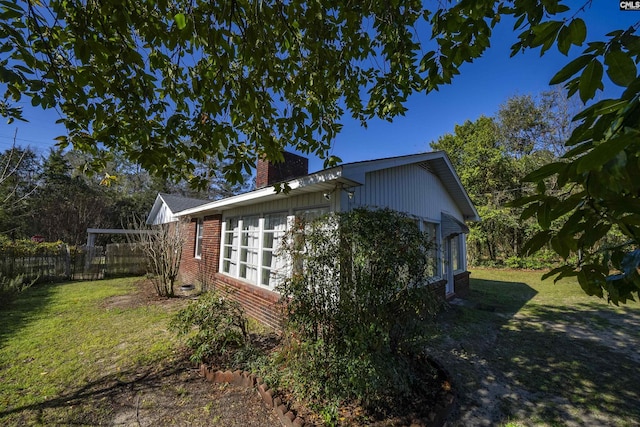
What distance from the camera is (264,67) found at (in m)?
3.13

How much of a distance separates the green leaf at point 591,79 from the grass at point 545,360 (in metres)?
3.67

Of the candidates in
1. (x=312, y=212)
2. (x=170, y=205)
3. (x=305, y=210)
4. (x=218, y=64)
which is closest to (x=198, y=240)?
(x=170, y=205)

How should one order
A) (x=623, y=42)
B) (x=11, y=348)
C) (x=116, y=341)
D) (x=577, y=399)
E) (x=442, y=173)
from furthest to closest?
(x=442, y=173), (x=116, y=341), (x=11, y=348), (x=577, y=399), (x=623, y=42)

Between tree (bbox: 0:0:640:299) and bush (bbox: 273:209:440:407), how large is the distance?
146cm

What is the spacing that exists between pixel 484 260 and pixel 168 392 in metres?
19.7

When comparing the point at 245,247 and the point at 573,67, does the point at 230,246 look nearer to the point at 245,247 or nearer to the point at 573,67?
the point at 245,247

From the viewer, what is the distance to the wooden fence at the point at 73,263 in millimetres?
10195

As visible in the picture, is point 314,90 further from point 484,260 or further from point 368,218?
point 484,260

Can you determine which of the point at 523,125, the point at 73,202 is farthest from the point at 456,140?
the point at 73,202

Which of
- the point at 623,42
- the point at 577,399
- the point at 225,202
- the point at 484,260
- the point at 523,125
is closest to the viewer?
the point at 623,42

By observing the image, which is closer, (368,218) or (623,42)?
(623,42)

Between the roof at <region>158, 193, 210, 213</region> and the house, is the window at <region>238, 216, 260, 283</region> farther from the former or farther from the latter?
the roof at <region>158, 193, 210, 213</region>

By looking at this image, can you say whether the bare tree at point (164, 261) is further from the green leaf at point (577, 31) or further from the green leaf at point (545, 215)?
the green leaf at point (577, 31)

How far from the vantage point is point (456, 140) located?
21.1 metres
